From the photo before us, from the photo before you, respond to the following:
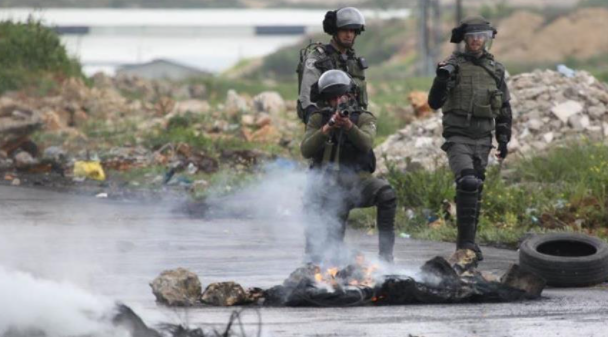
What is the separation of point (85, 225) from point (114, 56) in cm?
5639

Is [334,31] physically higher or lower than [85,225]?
higher

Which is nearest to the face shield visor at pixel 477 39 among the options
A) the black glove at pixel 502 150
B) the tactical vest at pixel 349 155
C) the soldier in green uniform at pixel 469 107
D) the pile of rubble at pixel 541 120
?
the soldier in green uniform at pixel 469 107

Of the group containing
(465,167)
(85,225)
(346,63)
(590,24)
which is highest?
(590,24)

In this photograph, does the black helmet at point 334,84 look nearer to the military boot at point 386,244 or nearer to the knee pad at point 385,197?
the knee pad at point 385,197

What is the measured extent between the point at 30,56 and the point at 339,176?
66.9ft

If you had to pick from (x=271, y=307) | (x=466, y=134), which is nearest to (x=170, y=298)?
(x=271, y=307)

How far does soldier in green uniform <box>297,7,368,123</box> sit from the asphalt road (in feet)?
4.90

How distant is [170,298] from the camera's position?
10273 mm

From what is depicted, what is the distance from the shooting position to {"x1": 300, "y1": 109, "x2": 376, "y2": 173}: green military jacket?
11.2 m

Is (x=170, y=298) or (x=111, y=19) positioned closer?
(x=170, y=298)

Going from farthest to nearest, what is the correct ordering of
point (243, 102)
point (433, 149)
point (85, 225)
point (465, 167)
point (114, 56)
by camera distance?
point (114, 56), point (243, 102), point (433, 149), point (85, 225), point (465, 167)

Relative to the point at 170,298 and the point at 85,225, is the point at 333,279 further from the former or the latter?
the point at 85,225

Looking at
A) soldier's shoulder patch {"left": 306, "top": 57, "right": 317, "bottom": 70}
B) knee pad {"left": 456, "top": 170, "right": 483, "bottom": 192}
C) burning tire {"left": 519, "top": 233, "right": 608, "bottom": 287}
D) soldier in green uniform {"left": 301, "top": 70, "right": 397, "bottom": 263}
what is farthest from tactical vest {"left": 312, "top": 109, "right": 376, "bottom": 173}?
burning tire {"left": 519, "top": 233, "right": 608, "bottom": 287}

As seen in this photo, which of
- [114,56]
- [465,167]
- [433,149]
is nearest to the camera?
[465,167]
